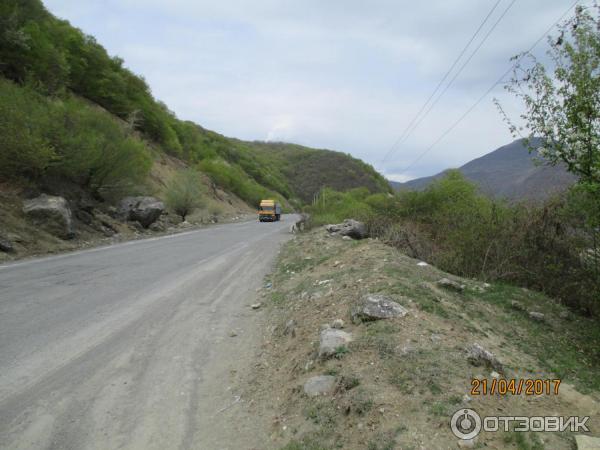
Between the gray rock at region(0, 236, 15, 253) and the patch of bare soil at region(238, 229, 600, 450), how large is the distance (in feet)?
36.4

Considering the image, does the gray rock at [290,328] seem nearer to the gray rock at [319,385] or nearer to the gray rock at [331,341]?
the gray rock at [331,341]

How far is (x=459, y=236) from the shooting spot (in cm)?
1044

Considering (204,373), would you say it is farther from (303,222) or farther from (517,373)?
(303,222)

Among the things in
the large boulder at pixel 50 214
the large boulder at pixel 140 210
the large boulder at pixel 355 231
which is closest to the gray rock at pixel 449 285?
the large boulder at pixel 355 231

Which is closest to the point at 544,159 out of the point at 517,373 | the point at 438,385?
the point at 517,373

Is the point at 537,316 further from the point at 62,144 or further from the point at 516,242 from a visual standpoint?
the point at 62,144

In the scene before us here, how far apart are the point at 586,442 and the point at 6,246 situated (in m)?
16.1

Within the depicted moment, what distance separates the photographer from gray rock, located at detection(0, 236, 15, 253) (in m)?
13.1

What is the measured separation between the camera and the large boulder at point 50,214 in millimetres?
16078

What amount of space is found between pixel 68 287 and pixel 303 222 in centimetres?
1643

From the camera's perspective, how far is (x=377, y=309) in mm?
5090

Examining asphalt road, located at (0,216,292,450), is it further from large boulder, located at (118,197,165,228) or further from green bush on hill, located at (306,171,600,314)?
large boulder, located at (118,197,165,228)

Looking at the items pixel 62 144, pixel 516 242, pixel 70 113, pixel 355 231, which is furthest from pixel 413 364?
pixel 70 113
